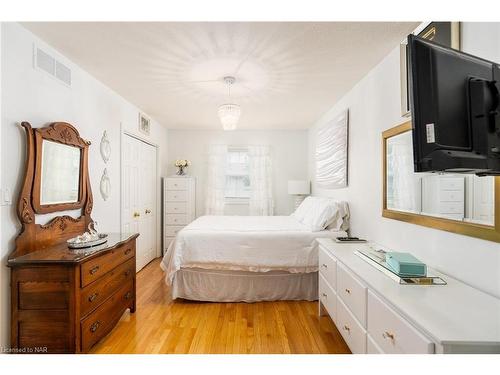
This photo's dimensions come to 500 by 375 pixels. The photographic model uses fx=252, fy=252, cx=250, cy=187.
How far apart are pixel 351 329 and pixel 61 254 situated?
2.08 m

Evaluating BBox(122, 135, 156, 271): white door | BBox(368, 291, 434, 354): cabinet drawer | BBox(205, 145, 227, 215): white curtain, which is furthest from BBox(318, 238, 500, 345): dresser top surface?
BBox(205, 145, 227, 215): white curtain

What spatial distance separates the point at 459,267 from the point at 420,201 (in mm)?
512

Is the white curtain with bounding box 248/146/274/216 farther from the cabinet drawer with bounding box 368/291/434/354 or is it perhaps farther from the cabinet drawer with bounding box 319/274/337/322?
the cabinet drawer with bounding box 368/291/434/354

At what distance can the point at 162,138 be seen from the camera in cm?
482

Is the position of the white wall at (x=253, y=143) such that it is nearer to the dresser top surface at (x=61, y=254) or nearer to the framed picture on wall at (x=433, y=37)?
the dresser top surface at (x=61, y=254)

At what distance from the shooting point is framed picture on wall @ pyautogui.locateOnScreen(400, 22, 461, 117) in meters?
1.46

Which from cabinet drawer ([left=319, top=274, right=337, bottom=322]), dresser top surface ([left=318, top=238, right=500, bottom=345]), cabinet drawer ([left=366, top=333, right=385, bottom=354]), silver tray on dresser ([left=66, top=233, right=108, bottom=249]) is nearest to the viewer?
dresser top surface ([left=318, top=238, right=500, bottom=345])

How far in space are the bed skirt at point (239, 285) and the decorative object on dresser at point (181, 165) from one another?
2.51 metres

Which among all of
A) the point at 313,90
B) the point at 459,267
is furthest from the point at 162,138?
the point at 459,267

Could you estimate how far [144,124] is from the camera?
156 inches

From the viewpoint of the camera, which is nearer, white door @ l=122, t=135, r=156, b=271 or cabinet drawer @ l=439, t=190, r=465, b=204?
cabinet drawer @ l=439, t=190, r=465, b=204

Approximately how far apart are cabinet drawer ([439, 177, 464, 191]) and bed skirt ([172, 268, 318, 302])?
5.48 feet

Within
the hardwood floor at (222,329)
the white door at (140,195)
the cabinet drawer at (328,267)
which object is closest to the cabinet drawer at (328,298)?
the cabinet drawer at (328,267)

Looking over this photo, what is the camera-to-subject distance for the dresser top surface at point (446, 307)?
0.94 m
